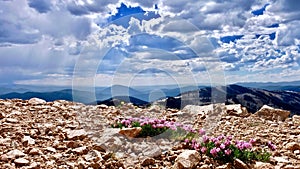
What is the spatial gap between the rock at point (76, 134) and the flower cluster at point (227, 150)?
2895mm

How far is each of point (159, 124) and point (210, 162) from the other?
7.67 ft

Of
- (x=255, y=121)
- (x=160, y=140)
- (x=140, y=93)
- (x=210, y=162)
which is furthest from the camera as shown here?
(x=255, y=121)

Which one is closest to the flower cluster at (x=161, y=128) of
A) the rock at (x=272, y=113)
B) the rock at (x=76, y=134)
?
the rock at (x=76, y=134)

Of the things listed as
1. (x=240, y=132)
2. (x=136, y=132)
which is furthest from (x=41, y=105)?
(x=240, y=132)

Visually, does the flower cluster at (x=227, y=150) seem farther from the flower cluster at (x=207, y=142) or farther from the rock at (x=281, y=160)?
the rock at (x=281, y=160)

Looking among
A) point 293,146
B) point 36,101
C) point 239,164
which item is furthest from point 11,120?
point 293,146

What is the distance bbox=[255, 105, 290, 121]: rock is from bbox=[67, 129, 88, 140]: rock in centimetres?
717

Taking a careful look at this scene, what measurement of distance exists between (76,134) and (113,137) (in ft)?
3.54

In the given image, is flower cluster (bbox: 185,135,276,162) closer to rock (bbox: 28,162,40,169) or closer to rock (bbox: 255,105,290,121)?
rock (bbox: 28,162,40,169)

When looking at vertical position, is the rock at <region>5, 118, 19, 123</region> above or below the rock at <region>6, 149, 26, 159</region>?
above


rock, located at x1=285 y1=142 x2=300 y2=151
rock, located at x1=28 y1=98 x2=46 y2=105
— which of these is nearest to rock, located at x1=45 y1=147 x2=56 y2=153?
rock, located at x1=285 y1=142 x2=300 y2=151

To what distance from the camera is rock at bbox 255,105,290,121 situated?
43.9ft

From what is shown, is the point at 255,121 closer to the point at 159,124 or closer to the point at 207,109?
the point at 207,109

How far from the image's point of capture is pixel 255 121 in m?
12.3
